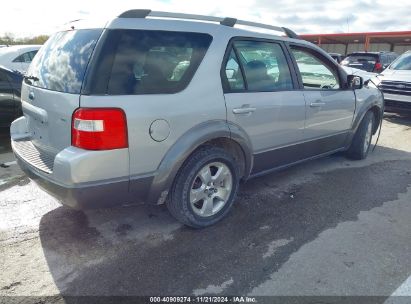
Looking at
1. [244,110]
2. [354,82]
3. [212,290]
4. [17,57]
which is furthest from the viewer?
[17,57]

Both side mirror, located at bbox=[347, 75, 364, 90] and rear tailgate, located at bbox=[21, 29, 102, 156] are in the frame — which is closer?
rear tailgate, located at bbox=[21, 29, 102, 156]

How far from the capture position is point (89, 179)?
2.52 metres

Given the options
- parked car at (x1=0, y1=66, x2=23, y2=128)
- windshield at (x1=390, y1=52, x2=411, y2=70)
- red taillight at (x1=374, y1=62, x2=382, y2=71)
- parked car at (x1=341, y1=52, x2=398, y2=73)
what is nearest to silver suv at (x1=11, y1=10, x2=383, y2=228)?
A: parked car at (x1=0, y1=66, x2=23, y2=128)

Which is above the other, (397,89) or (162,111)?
(162,111)

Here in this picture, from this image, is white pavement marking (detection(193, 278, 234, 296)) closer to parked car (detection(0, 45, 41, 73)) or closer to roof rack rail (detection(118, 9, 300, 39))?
roof rack rail (detection(118, 9, 300, 39))

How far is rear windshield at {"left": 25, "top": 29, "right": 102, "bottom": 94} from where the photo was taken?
2600 mm

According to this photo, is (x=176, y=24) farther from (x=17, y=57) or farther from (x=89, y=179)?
(x=17, y=57)

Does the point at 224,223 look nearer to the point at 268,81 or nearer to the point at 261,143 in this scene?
the point at 261,143

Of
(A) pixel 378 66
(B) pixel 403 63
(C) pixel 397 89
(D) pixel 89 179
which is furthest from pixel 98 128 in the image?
(A) pixel 378 66

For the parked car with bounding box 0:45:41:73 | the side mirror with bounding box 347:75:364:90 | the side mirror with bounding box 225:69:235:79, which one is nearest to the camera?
the side mirror with bounding box 225:69:235:79

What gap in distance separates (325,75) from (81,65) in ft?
10.1

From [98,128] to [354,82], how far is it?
139 inches

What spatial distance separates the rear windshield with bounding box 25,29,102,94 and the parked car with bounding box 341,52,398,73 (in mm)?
12254

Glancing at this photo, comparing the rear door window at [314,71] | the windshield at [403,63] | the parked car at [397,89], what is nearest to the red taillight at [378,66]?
the windshield at [403,63]
